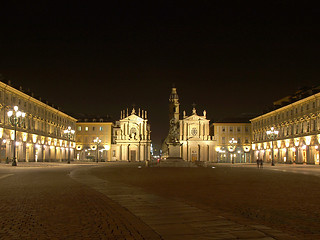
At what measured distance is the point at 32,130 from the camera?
8294 centimetres

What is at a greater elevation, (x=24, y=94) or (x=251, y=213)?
(x=24, y=94)

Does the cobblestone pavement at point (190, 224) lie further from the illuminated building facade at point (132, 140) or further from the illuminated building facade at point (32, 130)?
the illuminated building facade at point (132, 140)

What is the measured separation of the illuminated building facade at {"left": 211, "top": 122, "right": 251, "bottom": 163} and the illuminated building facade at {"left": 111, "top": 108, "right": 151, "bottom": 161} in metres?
23.2

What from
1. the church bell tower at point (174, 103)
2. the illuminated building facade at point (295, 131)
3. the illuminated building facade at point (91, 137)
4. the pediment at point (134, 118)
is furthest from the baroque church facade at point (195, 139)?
the illuminated building facade at point (295, 131)

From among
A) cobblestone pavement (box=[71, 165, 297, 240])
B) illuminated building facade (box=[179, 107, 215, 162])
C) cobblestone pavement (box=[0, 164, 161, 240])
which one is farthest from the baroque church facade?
cobblestone pavement (box=[71, 165, 297, 240])

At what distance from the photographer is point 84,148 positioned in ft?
430

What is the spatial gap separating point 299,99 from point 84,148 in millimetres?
75004

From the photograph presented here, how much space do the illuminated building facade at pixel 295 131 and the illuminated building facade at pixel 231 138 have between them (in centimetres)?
1784

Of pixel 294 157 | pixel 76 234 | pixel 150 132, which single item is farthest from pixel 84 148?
pixel 76 234

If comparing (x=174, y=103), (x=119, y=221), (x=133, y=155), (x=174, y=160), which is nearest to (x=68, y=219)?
(x=119, y=221)

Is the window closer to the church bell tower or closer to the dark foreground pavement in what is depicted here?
the church bell tower

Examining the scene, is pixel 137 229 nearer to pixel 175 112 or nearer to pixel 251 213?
pixel 251 213

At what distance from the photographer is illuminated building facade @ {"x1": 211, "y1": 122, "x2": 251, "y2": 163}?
127188 mm

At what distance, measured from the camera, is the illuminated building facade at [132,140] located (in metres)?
130
